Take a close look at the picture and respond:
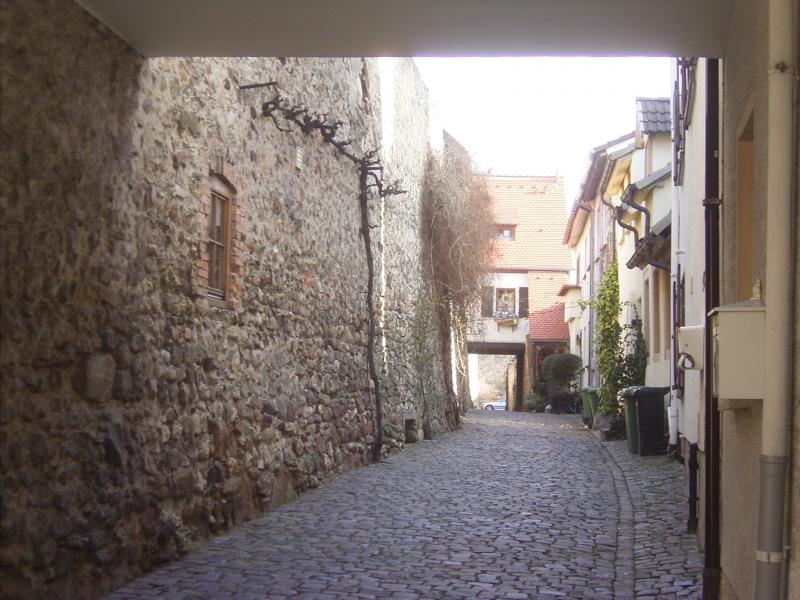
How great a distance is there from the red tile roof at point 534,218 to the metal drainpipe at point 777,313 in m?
32.3

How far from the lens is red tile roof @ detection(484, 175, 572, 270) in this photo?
1436 inches

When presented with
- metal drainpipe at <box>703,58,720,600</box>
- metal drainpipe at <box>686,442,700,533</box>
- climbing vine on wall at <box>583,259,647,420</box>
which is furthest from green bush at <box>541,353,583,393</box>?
metal drainpipe at <box>703,58,720,600</box>

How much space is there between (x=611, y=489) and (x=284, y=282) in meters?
3.70

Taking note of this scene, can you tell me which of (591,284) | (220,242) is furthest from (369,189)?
(591,284)

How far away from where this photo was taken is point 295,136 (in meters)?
9.40

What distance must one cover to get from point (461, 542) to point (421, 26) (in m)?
3.44

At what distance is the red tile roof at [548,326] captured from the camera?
33938mm

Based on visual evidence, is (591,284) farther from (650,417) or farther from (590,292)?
(650,417)

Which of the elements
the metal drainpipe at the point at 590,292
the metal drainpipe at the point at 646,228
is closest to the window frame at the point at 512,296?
the metal drainpipe at the point at 590,292

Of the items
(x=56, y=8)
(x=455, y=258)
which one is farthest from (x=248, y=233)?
(x=455, y=258)

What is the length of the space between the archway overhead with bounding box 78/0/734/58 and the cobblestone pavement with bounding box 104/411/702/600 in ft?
9.89

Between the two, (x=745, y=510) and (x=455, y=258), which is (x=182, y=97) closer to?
(x=745, y=510)

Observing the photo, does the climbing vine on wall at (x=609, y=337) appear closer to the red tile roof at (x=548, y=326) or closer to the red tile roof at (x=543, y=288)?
the red tile roof at (x=548, y=326)

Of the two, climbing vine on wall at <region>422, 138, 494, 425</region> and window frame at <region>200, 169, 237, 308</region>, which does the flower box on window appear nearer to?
climbing vine on wall at <region>422, 138, 494, 425</region>
